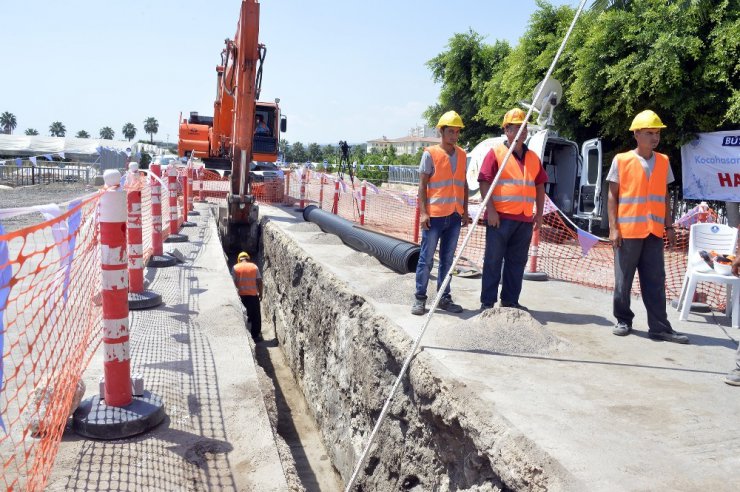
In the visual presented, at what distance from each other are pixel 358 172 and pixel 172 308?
32.8 meters

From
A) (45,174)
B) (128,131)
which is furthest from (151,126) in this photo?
(45,174)

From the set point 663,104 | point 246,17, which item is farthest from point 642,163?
point 246,17

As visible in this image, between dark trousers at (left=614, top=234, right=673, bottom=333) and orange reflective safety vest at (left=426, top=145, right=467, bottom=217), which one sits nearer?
dark trousers at (left=614, top=234, right=673, bottom=333)

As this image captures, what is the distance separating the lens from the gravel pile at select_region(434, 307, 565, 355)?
4.69 m

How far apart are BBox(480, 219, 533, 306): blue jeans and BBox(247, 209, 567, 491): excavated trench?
1.10 metres

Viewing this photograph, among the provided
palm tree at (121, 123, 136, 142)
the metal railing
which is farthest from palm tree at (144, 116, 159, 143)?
the metal railing

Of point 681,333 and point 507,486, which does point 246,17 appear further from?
point 507,486

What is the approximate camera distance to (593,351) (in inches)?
188

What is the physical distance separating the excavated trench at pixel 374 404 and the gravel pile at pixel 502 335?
0.41 meters

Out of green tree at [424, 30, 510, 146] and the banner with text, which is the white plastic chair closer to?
the banner with text

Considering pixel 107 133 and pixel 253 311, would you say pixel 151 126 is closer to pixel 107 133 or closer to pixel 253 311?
pixel 107 133

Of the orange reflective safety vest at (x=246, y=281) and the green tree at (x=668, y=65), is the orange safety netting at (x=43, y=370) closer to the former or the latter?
the orange reflective safety vest at (x=246, y=281)

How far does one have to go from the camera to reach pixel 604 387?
3.98 metres

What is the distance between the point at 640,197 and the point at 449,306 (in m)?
1.98
